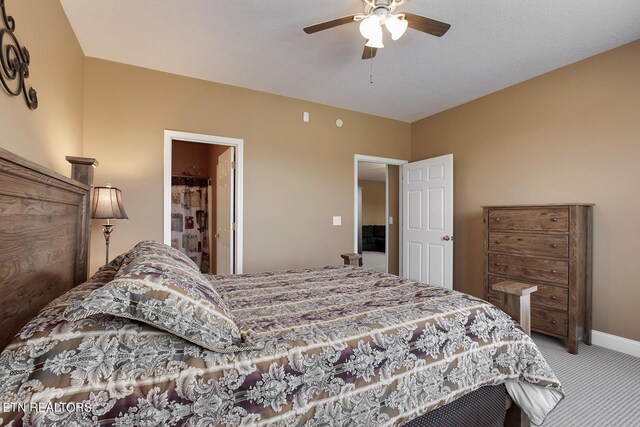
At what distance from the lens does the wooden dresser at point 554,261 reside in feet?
8.18

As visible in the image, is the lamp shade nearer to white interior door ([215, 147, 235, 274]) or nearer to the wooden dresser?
white interior door ([215, 147, 235, 274])

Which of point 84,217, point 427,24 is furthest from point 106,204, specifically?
point 427,24

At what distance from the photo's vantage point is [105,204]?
226 cm

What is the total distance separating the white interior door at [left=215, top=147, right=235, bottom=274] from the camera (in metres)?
3.32

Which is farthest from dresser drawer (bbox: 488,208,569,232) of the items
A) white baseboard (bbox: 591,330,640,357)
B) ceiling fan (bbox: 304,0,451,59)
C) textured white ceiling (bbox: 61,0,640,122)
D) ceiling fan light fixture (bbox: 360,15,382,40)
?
ceiling fan light fixture (bbox: 360,15,382,40)

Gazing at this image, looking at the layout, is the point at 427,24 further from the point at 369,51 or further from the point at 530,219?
the point at 530,219

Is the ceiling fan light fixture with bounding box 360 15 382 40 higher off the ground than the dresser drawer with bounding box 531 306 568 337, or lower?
higher

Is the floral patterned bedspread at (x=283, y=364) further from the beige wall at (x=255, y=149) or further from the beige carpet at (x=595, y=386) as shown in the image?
the beige wall at (x=255, y=149)

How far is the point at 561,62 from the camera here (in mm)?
2779

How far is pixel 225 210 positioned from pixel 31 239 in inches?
98.5

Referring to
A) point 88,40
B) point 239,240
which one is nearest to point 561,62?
point 239,240

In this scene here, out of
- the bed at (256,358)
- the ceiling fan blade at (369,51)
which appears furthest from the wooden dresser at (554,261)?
the ceiling fan blade at (369,51)

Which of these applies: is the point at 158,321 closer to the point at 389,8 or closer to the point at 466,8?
the point at 389,8

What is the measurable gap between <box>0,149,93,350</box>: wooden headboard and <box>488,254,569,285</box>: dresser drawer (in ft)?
11.6
